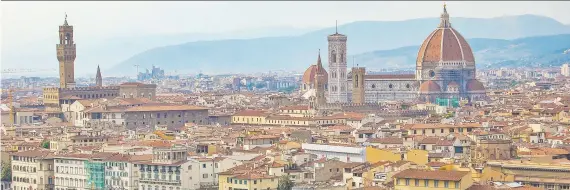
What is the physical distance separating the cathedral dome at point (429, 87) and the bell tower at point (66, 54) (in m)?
32.2

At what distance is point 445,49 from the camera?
140250 millimetres

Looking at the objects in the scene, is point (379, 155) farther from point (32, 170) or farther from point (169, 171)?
point (32, 170)

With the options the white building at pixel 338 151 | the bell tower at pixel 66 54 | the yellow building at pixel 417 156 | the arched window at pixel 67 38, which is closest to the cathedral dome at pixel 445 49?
the bell tower at pixel 66 54

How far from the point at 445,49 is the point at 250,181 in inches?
3636

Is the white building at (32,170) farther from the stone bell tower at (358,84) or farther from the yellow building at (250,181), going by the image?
the stone bell tower at (358,84)

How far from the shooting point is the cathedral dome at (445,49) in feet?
460

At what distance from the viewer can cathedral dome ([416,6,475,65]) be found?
140250mm

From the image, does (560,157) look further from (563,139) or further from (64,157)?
(64,157)

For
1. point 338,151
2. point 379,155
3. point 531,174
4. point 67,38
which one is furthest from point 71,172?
point 67,38

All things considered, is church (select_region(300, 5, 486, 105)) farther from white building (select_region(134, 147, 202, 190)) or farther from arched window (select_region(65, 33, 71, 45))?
white building (select_region(134, 147, 202, 190))

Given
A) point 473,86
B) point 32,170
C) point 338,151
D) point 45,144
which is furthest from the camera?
point 473,86

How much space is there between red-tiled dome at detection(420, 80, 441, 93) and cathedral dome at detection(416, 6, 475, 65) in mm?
4765

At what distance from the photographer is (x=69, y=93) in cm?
11562

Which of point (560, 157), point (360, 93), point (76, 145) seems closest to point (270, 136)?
point (76, 145)
